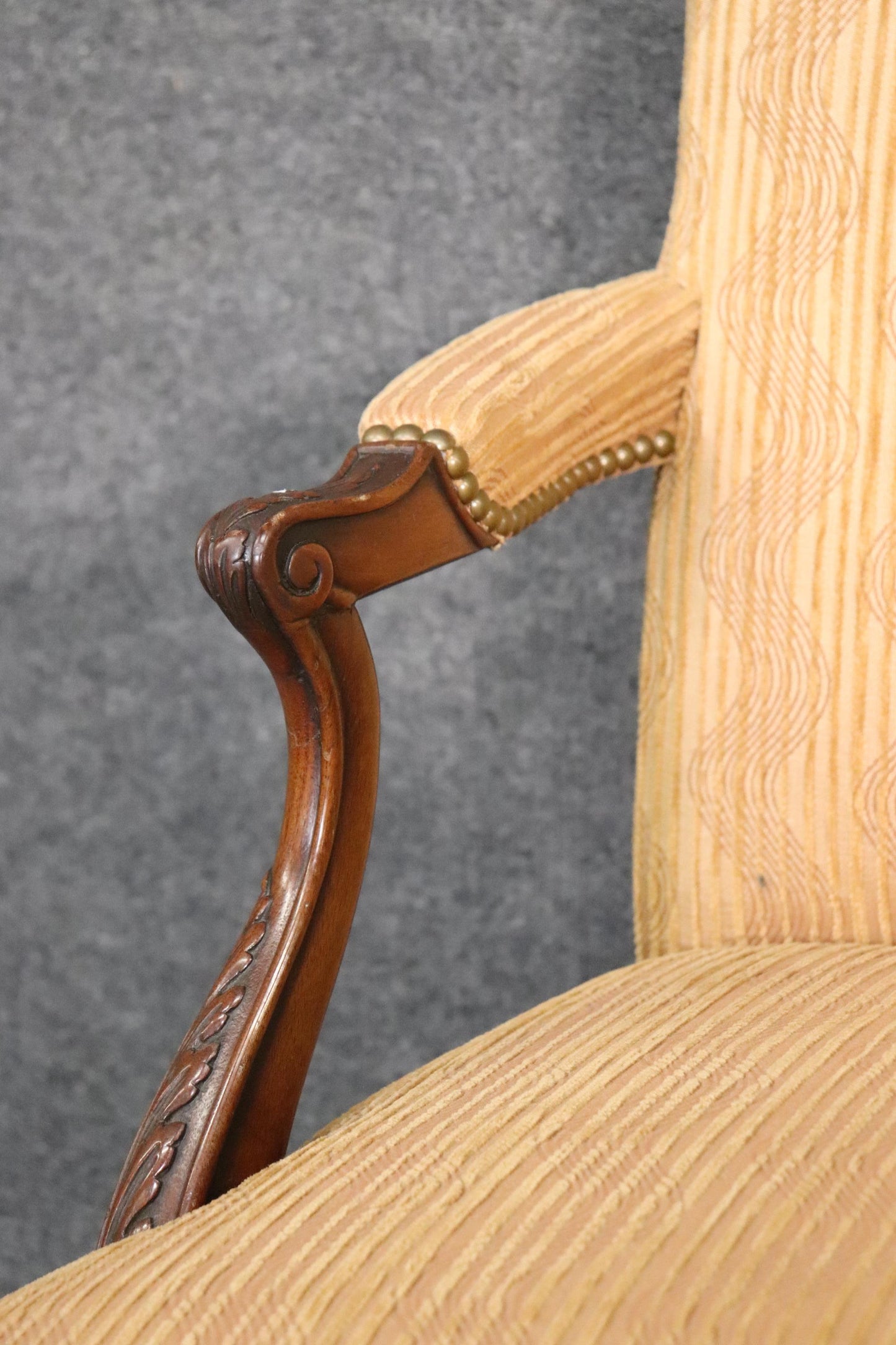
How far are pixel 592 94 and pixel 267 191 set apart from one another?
25 centimetres

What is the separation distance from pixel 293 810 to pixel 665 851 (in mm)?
251

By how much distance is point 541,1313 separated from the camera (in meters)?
0.30

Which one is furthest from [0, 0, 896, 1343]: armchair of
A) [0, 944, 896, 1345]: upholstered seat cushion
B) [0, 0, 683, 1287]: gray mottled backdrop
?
[0, 0, 683, 1287]: gray mottled backdrop

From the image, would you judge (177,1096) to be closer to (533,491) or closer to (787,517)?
(533,491)

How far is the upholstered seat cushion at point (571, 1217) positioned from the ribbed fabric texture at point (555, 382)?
0.25m

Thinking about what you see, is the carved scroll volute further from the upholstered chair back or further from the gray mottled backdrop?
the gray mottled backdrop

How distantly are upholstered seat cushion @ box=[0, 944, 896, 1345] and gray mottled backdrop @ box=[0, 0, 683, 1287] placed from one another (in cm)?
52

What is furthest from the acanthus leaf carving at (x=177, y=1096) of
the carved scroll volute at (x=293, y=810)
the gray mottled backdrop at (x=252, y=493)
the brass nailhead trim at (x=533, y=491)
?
the gray mottled backdrop at (x=252, y=493)

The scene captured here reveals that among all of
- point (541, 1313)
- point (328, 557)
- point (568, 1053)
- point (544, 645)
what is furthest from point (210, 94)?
point (541, 1313)

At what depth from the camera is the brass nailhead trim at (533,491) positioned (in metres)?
0.50

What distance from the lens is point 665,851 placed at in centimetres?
65

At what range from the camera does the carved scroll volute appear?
0.43 metres

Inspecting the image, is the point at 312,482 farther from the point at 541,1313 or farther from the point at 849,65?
the point at 541,1313

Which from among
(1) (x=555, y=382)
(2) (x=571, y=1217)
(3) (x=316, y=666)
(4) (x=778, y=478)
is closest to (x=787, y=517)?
(4) (x=778, y=478)
